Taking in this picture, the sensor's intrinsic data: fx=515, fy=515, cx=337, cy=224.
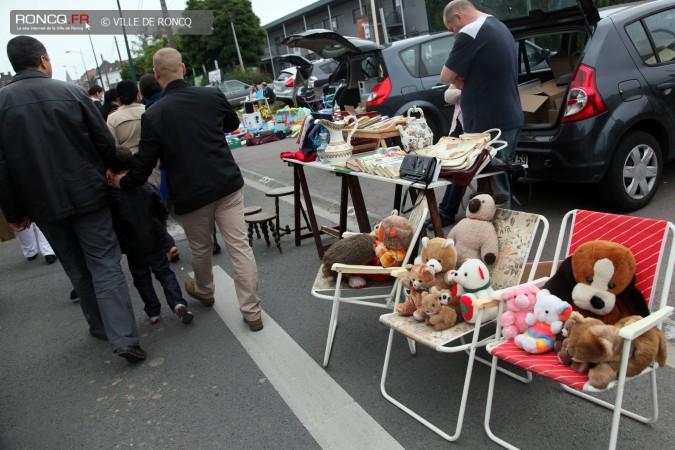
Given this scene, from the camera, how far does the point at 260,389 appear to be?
3.01 metres

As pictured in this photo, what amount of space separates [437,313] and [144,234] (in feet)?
7.68

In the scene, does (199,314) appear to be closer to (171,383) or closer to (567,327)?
(171,383)

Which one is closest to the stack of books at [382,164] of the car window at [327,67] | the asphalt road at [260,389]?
the asphalt road at [260,389]

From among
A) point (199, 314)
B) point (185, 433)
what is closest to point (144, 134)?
point (199, 314)

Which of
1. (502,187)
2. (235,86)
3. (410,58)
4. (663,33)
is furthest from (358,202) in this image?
(235,86)

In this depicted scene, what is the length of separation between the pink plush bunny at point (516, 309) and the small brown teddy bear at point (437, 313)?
31cm

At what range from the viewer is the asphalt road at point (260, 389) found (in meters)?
2.41

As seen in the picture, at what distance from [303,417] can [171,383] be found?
3.39 feet

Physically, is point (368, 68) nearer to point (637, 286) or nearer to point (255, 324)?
point (255, 324)

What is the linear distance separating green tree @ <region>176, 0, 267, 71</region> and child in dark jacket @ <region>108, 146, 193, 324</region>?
132ft

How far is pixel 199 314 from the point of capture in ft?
13.7

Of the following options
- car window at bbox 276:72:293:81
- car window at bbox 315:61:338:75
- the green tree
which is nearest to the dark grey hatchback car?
car window at bbox 315:61:338:75

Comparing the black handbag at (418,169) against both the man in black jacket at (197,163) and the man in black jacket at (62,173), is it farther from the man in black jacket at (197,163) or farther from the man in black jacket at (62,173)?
the man in black jacket at (62,173)

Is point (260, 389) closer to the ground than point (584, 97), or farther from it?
closer to the ground
